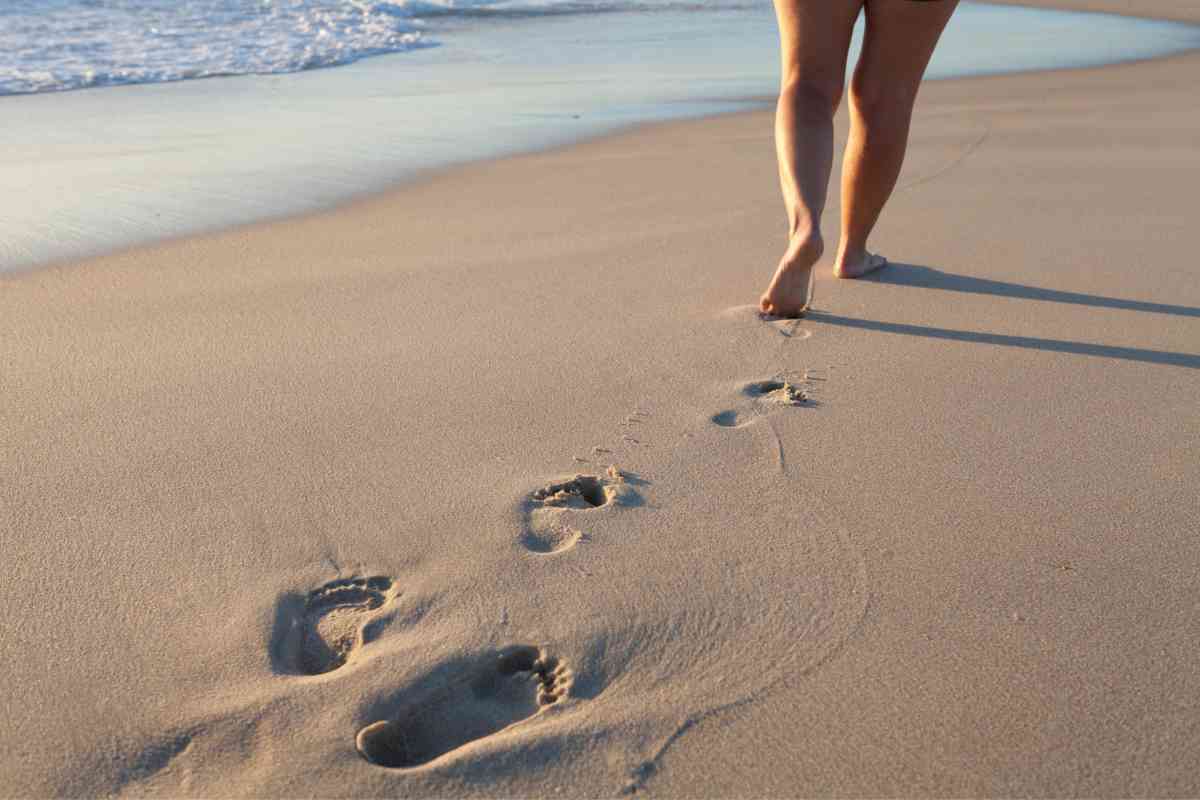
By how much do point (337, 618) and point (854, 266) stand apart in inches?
66.7

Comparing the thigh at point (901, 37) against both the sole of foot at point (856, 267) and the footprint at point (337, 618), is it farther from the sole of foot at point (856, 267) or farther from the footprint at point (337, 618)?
the footprint at point (337, 618)

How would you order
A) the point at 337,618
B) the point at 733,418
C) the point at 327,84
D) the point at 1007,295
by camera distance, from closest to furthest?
the point at 337,618 → the point at 733,418 → the point at 1007,295 → the point at 327,84

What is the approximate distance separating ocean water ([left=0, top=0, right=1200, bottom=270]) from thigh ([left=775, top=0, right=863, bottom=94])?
5.52 feet

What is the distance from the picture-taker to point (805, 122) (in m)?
2.48

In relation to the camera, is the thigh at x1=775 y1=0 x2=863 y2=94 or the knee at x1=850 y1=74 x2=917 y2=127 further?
the knee at x1=850 y1=74 x2=917 y2=127

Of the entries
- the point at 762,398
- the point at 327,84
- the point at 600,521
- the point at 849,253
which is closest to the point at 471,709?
the point at 600,521

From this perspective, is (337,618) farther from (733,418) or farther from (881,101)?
(881,101)

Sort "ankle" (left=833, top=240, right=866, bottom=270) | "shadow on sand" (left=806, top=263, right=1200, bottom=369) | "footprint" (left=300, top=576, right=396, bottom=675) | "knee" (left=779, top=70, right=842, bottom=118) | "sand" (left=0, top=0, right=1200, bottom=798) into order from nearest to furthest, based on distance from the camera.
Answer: "sand" (left=0, top=0, right=1200, bottom=798)
"footprint" (left=300, top=576, right=396, bottom=675)
"shadow on sand" (left=806, top=263, right=1200, bottom=369)
"knee" (left=779, top=70, right=842, bottom=118)
"ankle" (left=833, top=240, right=866, bottom=270)

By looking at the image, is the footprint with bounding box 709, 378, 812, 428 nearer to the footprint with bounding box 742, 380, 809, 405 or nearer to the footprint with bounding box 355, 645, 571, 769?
the footprint with bounding box 742, 380, 809, 405

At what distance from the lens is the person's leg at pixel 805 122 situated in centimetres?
238

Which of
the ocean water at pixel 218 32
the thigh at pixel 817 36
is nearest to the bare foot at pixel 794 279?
the thigh at pixel 817 36

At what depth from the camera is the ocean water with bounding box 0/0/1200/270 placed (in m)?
3.64

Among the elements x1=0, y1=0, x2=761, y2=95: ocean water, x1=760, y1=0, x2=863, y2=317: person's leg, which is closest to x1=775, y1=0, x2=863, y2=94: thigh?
x1=760, y1=0, x2=863, y2=317: person's leg

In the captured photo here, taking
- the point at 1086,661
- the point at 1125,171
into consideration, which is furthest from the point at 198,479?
the point at 1125,171
